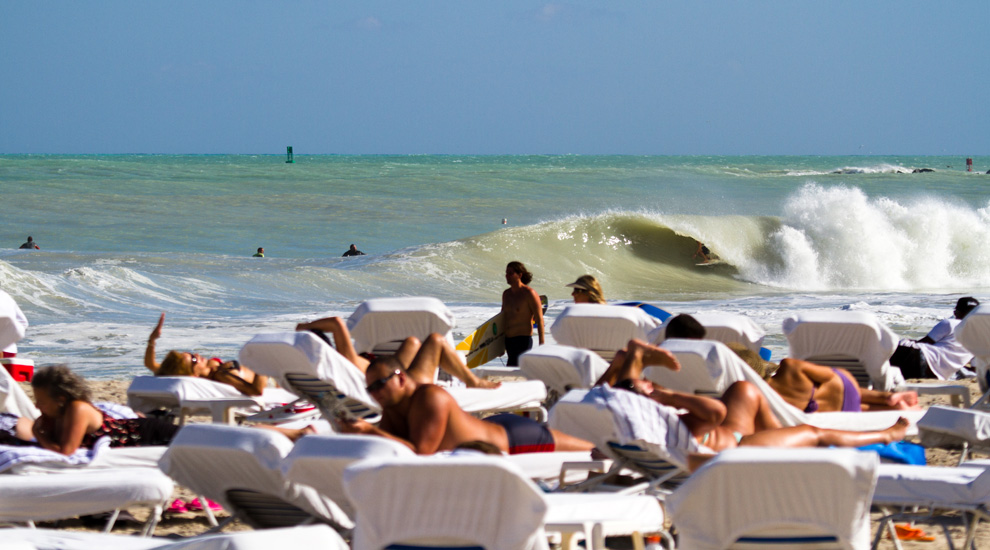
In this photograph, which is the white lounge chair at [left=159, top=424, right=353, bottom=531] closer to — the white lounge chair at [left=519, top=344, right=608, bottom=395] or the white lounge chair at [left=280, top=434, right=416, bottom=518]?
the white lounge chair at [left=280, top=434, right=416, bottom=518]

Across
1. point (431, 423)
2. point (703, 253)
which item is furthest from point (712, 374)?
point (703, 253)

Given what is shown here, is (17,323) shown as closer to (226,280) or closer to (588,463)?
(588,463)

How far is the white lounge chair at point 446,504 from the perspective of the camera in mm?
2775

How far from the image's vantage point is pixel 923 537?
450 centimetres

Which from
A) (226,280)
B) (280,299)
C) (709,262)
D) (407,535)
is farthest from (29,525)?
(709,262)

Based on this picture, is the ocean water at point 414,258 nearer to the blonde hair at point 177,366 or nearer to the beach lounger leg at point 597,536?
the blonde hair at point 177,366

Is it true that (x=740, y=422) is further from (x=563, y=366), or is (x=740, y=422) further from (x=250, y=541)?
(x=250, y=541)

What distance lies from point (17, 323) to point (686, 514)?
161 inches

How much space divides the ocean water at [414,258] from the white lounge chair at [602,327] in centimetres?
466

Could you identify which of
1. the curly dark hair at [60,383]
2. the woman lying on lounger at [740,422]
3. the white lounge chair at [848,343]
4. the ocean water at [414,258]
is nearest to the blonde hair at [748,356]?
the white lounge chair at [848,343]

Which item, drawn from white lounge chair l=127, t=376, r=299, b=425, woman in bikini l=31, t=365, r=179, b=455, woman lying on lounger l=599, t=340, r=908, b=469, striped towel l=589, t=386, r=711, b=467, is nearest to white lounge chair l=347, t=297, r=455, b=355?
white lounge chair l=127, t=376, r=299, b=425

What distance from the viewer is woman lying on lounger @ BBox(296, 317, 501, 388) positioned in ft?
20.0

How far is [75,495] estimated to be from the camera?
4.00 metres

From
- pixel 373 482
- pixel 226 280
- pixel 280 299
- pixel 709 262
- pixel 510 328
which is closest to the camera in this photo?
pixel 373 482
